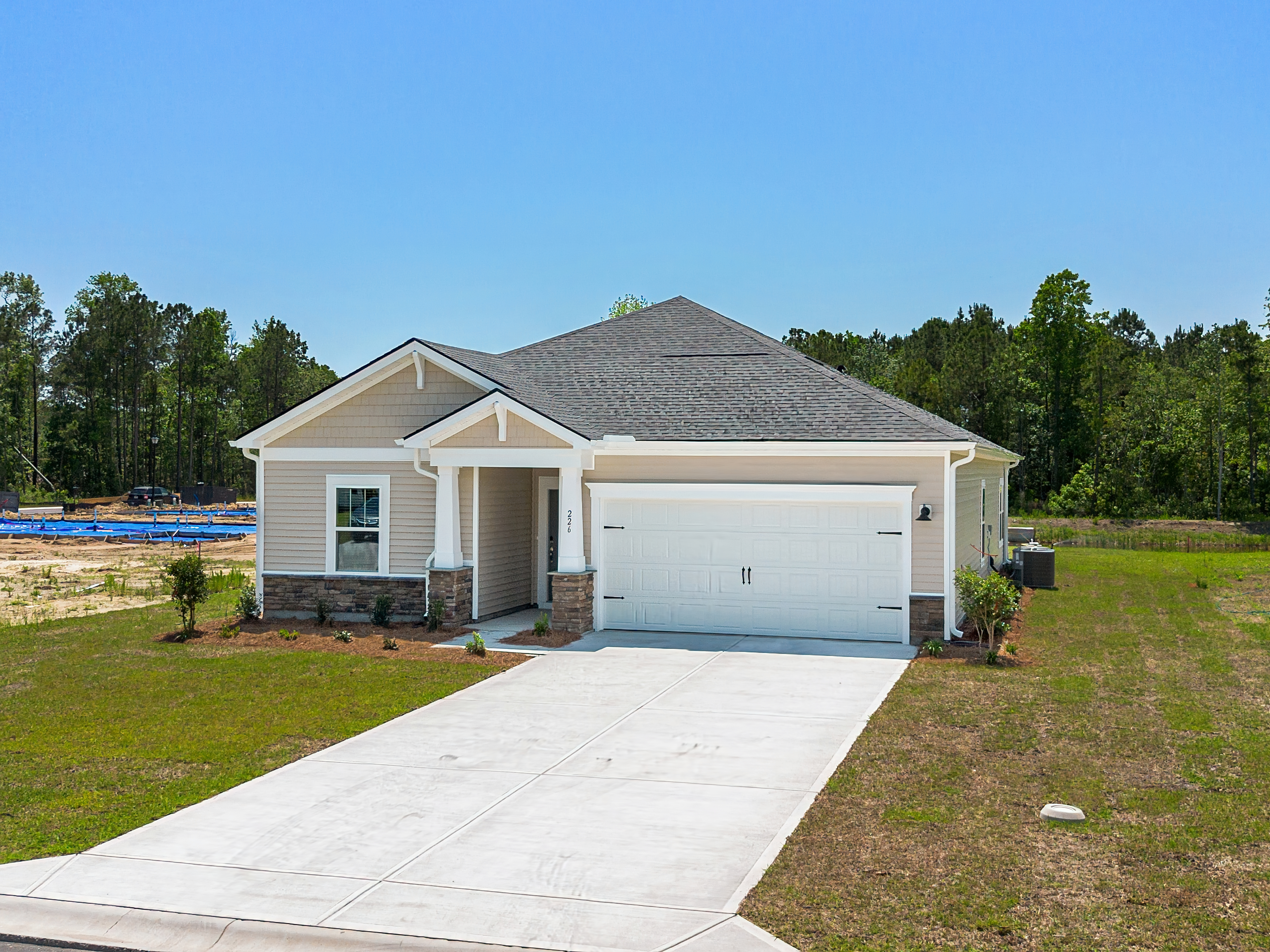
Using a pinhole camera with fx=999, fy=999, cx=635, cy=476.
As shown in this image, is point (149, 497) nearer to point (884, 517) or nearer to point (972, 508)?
point (972, 508)

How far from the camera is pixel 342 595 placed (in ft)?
56.6

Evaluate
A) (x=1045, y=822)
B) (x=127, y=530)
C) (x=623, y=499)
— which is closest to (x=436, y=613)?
(x=623, y=499)

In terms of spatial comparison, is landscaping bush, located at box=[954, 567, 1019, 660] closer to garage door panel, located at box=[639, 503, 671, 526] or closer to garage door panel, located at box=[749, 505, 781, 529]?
garage door panel, located at box=[749, 505, 781, 529]

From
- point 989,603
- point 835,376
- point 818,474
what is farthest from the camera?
point 835,376

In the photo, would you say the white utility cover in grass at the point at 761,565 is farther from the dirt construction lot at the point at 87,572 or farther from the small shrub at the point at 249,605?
the dirt construction lot at the point at 87,572

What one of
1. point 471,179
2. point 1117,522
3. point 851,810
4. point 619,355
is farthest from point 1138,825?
point 1117,522

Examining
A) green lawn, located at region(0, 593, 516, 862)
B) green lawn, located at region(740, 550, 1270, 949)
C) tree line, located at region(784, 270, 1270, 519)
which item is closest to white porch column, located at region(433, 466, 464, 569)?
green lawn, located at region(0, 593, 516, 862)

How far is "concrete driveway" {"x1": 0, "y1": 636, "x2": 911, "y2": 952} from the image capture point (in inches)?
221

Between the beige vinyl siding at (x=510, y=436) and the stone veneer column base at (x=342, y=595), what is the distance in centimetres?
272

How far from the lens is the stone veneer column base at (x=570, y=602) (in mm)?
15812

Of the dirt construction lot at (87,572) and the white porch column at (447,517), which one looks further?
the dirt construction lot at (87,572)

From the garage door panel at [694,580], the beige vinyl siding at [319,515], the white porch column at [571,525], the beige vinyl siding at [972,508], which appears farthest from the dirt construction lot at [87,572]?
the beige vinyl siding at [972,508]

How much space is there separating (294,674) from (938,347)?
60.4 metres

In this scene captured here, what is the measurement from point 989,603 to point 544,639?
658cm
